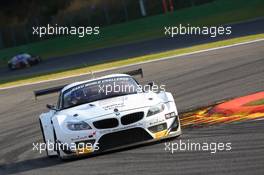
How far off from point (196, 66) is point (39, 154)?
40.0 feet

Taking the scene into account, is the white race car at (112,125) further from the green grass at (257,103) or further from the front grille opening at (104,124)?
the green grass at (257,103)

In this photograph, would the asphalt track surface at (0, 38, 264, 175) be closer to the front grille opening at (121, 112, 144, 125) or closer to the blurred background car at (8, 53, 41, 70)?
the front grille opening at (121, 112, 144, 125)

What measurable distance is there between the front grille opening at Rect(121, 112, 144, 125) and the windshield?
1.17 metres

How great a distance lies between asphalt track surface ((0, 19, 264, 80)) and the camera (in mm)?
35344

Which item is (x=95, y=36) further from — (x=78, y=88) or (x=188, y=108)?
(x=78, y=88)

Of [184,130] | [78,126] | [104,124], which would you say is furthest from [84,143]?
[184,130]

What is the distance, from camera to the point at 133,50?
39.2 metres

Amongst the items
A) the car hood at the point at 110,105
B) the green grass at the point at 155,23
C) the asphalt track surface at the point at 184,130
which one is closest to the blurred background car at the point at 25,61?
the green grass at the point at 155,23

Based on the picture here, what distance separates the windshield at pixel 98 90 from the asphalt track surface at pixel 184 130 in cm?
105

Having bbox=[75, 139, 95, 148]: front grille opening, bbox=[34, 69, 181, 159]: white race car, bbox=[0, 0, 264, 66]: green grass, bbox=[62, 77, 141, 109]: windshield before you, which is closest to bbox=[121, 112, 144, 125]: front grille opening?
bbox=[34, 69, 181, 159]: white race car

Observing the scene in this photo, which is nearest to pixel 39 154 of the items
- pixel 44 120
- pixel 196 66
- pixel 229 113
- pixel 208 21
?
pixel 44 120

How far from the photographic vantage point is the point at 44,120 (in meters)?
12.6

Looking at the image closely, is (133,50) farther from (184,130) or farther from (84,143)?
(84,143)

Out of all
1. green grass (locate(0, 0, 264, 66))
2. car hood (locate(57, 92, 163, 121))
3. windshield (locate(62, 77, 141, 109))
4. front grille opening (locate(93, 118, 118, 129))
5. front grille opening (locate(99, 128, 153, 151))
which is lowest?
green grass (locate(0, 0, 264, 66))
